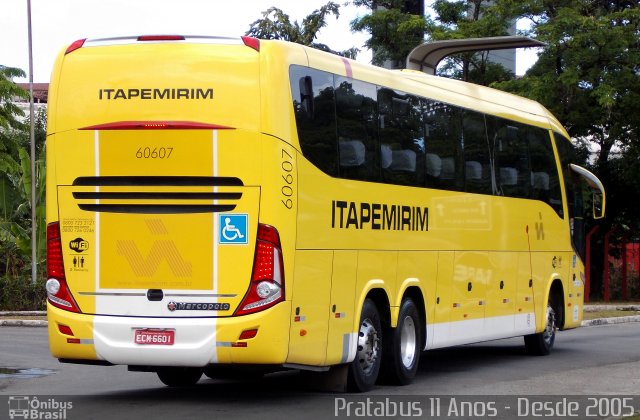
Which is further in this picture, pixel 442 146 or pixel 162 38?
pixel 442 146

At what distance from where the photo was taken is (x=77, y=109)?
40.3 feet

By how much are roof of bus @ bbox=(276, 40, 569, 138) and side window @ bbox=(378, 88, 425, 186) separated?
18 cm

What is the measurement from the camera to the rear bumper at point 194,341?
456 inches

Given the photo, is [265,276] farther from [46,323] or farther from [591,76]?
[591,76]

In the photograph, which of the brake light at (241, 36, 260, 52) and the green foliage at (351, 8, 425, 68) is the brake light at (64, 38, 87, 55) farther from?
the green foliage at (351, 8, 425, 68)

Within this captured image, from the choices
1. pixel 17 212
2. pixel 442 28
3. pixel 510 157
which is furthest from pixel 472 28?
pixel 510 157

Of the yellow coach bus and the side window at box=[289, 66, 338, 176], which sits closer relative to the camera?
the yellow coach bus

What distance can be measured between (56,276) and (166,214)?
1382mm

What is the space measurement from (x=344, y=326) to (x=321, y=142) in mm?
1953

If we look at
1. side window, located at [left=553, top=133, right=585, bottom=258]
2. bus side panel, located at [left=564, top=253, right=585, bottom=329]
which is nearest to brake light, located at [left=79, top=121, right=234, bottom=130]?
side window, located at [left=553, top=133, right=585, bottom=258]

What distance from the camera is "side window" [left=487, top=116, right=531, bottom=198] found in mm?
17766

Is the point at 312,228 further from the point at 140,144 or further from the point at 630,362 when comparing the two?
the point at 630,362

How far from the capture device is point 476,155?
16.9 meters

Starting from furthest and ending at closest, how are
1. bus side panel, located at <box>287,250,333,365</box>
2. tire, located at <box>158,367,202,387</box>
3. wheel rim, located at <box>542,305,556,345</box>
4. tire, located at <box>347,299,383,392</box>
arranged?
wheel rim, located at <box>542,305,556,345</box>, tire, located at <box>158,367,202,387</box>, tire, located at <box>347,299,383,392</box>, bus side panel, located at <box>287,250,333,365</box>
